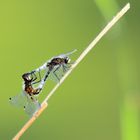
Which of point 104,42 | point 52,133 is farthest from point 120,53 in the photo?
point 52,133

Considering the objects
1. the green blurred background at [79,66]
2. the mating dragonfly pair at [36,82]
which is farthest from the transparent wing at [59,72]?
the green blurred background at [79,66]

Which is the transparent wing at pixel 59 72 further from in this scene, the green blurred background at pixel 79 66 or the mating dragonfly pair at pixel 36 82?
the green blurred background at pixel 79 66

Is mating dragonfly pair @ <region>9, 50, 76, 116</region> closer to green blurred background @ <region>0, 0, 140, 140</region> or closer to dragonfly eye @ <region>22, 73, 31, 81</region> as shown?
dragonfly eye @ <region>22, 73, 31, 81</region>

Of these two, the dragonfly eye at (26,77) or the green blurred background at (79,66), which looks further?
the green blurred background at (79,66)

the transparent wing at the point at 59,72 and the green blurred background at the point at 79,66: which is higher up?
the green blurred background at the point at 79,66

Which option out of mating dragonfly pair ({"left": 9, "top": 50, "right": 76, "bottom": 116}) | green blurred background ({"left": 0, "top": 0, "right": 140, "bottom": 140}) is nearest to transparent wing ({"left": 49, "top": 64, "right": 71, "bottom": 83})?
mating dragonfly pair ({"left": 9, "top": 50, "right": 76, "bottom": 116})

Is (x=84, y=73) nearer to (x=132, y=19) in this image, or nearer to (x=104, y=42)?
(x=104, y=42)
